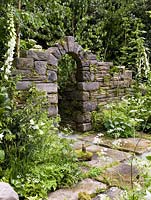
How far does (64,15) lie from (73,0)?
0.49m

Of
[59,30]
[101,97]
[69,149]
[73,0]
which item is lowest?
[69,149]

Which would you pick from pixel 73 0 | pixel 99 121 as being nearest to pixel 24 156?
pixel 99 121

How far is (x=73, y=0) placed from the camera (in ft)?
18.9

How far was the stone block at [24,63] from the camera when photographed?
3566mm

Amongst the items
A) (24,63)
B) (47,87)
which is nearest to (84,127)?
(47,87)

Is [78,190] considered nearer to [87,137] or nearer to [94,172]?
[94,172]

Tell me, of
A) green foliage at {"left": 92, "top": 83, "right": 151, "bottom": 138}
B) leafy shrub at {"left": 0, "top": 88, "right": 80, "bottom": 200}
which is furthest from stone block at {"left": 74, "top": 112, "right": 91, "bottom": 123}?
leafy shrub at {"left": 0, "top": 88, "right": 80, "bottom": 200}

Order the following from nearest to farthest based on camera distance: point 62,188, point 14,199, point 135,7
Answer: point 14,199 < point 62,188 < point 135,7

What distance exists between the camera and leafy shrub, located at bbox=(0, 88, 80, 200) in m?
2.44

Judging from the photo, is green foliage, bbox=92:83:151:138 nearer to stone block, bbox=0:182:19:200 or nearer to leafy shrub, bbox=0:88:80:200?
leafy shrub, bbox=0:88:80:200

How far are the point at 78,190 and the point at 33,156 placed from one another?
1.76ft

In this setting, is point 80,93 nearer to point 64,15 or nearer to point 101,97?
point 101,97

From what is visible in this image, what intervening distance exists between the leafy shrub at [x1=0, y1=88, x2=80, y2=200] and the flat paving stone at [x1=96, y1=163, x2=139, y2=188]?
11.3 inches

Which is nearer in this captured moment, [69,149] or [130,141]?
[69,149]
